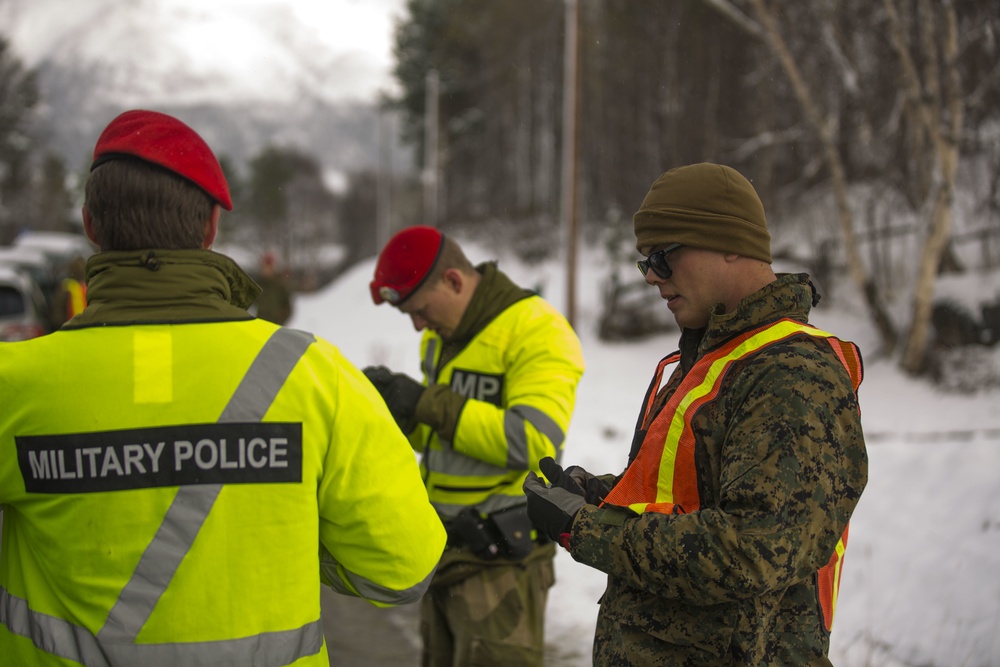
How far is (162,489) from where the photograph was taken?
150 centimetres

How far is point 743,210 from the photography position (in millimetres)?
1788

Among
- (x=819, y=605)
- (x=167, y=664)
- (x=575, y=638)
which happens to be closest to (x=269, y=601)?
(x=167, y=664)

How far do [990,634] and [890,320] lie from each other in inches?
343

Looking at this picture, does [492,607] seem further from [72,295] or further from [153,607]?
[72,295]

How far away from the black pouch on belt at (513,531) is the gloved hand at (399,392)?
1.48 feet

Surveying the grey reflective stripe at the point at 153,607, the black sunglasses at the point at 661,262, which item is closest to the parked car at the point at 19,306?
the grey reflective stripe at the point at 153,607

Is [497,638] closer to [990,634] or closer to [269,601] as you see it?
[269,601]

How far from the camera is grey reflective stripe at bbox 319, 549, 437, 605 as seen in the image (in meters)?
1.72

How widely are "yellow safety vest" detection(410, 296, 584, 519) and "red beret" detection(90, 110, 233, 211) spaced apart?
143cm

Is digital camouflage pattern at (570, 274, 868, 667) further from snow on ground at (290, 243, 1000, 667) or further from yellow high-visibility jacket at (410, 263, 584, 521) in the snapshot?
snow on ground at (290, 243, 1000, 667)

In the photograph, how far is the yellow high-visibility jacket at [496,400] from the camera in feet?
9.31

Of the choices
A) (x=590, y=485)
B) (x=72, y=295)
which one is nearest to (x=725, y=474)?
(x=590, y=485)

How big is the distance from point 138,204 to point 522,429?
1.55m

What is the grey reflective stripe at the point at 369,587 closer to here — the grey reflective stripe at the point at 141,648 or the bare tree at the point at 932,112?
the grey reflective stripe at the point at 141,648
